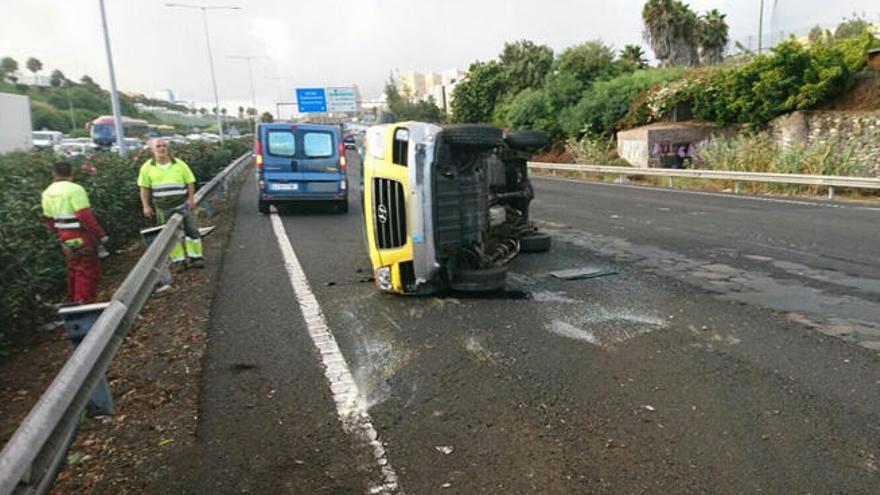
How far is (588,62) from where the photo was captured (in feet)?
115

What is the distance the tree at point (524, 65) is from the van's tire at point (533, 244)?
36.5 m

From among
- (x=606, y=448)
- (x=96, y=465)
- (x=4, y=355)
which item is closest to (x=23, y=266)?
(x=4, y=355)

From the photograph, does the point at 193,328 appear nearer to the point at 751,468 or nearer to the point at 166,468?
the point at 166,468

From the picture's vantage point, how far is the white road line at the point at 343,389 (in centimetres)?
298

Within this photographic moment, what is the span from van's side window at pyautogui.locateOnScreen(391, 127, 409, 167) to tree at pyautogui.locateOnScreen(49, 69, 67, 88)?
12358cm

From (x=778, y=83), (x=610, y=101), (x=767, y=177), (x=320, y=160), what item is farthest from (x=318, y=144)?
(x=610, y=101)

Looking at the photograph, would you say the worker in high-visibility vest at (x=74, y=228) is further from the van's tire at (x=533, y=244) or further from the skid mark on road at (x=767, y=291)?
the skid mark on road at (x=767, y=291)

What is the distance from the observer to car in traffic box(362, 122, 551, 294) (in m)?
5.77

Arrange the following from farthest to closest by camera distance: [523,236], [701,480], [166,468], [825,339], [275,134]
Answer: [275,134] → [523,236] → [825,339] → [166,468] → [701,480]

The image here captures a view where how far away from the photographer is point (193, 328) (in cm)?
536

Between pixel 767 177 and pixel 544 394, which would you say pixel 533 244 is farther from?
pixel 767 177

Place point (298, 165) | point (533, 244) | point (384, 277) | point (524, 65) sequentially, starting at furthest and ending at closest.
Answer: point (524, 65) → point (298, 165) → point (533, 244) → point (384, 277)

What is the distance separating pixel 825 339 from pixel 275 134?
11.3 m

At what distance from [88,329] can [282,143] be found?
10.2 meters
